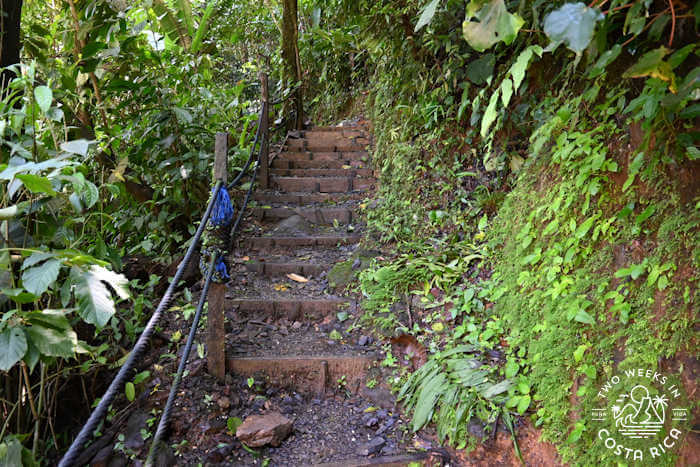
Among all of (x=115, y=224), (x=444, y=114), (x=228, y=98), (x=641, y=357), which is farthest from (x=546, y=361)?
(x=228, y=98)

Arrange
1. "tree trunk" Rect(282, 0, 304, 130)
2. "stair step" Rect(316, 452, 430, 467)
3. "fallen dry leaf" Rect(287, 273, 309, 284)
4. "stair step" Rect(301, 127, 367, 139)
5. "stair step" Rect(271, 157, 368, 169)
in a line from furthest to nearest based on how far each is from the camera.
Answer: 1. "tree trunk" Rect(282, 0, 304, 130)
2. "stair step" Rect(301, 127, 367, 139)
3. "stair step" Rect(271, 157, 368, 169)
4. "fallen dry leaf" Rect(287, 273, 309, 284)
5. "stair step" Rect(316, 452, 430, 467)

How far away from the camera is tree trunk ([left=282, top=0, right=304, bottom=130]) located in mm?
7234

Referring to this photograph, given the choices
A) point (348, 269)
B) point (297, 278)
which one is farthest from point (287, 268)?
point (348, 269)

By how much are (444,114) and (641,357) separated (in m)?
2.37

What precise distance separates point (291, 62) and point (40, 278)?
23.2ft

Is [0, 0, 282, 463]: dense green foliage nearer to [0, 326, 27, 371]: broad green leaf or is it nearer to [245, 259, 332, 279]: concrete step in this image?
[0, 326, 27, 371]: broad green leaf

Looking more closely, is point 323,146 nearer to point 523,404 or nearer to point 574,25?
point 523,404

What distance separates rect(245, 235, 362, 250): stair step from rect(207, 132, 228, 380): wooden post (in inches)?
62.8

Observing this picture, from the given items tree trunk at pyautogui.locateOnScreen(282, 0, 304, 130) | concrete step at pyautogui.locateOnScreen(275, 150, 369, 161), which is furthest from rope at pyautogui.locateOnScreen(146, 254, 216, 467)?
tree trunk at pyautogui.locateOnScreen(282, 0, 304, 130)

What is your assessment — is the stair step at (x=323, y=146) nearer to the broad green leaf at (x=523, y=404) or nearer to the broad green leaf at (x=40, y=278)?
the broad green leaf at (x=523, y=404)

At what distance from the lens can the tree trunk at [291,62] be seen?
7234 mm

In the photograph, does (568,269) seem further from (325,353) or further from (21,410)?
(21,410)

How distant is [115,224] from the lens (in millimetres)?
3381

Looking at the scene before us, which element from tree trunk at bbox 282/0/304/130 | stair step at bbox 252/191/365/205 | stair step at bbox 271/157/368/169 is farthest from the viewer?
tree trunk at bbox 282/0/304/130
